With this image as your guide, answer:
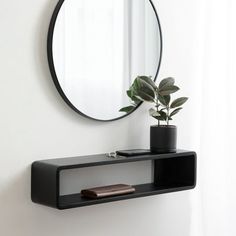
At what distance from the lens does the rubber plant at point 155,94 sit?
2.05 m

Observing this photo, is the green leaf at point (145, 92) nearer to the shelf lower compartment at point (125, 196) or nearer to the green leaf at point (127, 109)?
the green leaf at point (127, 109)

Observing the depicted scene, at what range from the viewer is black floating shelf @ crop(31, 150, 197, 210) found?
5.86 feet

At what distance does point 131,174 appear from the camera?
217 cm

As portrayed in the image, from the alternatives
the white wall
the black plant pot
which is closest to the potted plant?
the black plant pot

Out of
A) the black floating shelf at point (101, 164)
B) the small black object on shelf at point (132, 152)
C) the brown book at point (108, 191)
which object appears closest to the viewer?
the black floating shelf at point (101, 164)

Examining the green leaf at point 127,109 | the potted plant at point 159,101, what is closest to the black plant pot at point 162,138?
the potted plant at point 159,101

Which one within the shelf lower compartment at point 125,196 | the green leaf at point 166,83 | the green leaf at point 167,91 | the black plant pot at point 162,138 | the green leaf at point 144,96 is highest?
the green leaf at point 166,83

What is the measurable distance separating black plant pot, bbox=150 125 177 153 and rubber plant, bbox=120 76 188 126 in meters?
0.04

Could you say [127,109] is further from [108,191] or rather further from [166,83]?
[108,191]

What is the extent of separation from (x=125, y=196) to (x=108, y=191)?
0.07m

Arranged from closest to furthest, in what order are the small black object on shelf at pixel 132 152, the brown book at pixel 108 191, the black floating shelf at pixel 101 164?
1. the black floating shelf at pixel 101 164
2. the brown book at pixel 108 191
3. the small black object on shelf at pixel 132 152

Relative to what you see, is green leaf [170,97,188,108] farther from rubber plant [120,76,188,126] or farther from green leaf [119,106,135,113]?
green leaf [119,106,135,113]

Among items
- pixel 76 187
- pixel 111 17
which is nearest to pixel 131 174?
pixel 76 187
